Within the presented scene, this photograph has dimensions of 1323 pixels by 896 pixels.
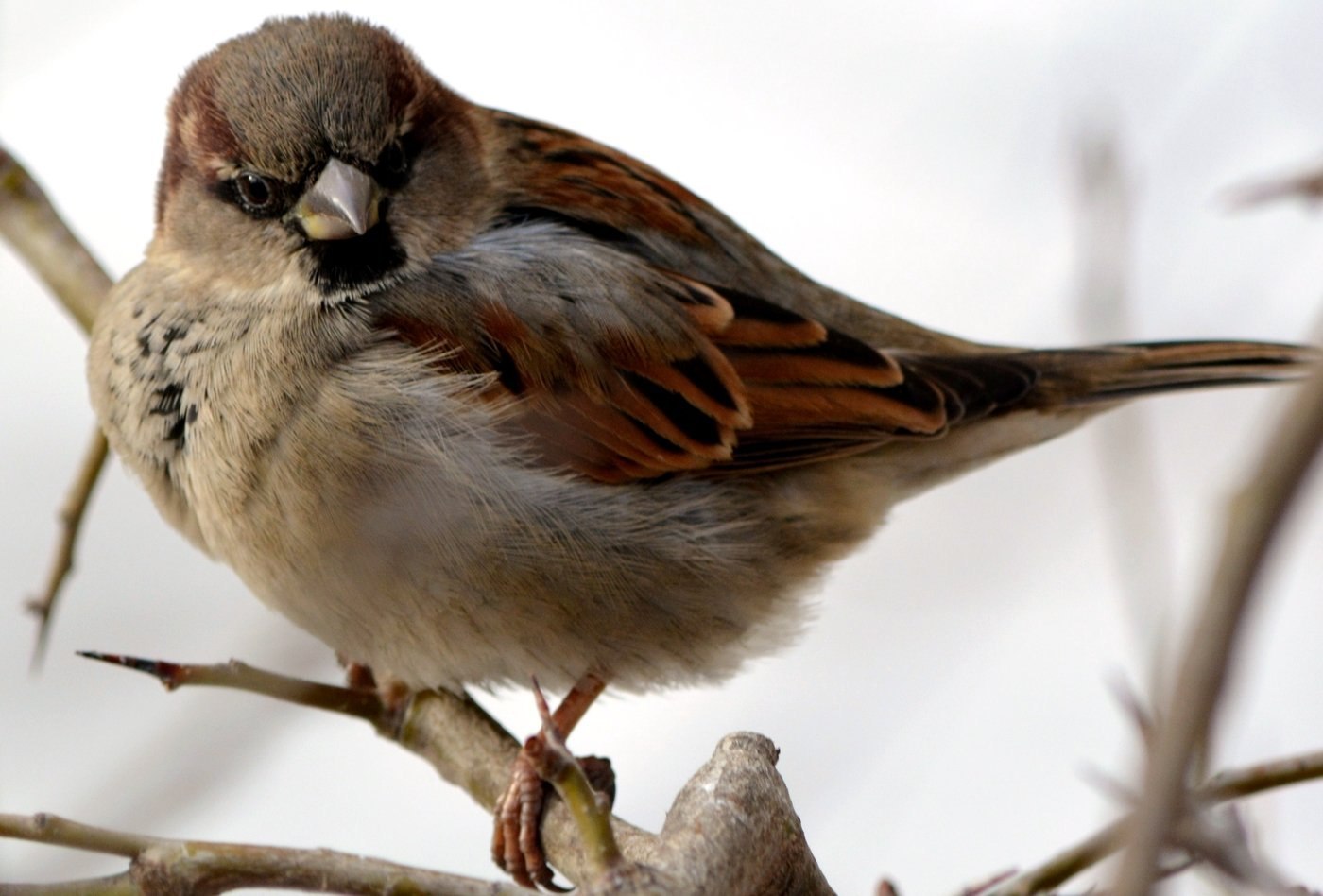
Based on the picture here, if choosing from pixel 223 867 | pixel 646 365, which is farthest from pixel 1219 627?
pixel 646 365

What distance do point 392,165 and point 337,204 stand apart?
24 centimetres

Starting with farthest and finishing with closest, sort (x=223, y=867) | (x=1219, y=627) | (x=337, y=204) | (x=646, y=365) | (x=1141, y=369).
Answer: (x=1141, y=369), (x=646, y=365), (x=337, y=204), (x=223, y=867), (x=1219, y=627)

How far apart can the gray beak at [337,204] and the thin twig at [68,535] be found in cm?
77

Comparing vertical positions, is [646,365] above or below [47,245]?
below

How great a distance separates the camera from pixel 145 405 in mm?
3072

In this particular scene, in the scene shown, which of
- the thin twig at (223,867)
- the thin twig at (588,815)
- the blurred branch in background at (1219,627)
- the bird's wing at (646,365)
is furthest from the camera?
the bird's wing at (646,365)

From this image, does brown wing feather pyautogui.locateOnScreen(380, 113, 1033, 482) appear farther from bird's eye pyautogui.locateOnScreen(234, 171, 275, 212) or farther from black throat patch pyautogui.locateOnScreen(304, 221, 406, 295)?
bird's eye pyautogui.locateOnScreen(234, 171, 275, 212)

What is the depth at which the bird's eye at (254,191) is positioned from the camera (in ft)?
9.64

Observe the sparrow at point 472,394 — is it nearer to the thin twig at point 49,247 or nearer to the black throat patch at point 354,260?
the black throat patch at point 354,260

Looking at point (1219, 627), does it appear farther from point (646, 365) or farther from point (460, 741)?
point (460, 741)

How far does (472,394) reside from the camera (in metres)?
3.02

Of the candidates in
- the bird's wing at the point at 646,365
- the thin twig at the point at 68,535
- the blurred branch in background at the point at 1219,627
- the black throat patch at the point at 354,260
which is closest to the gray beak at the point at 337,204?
the black throat patch at the point at 354,260

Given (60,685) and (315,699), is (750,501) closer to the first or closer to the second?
(315,699)

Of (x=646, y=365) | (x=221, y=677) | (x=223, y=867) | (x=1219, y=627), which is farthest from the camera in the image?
(x=646, y=365)
